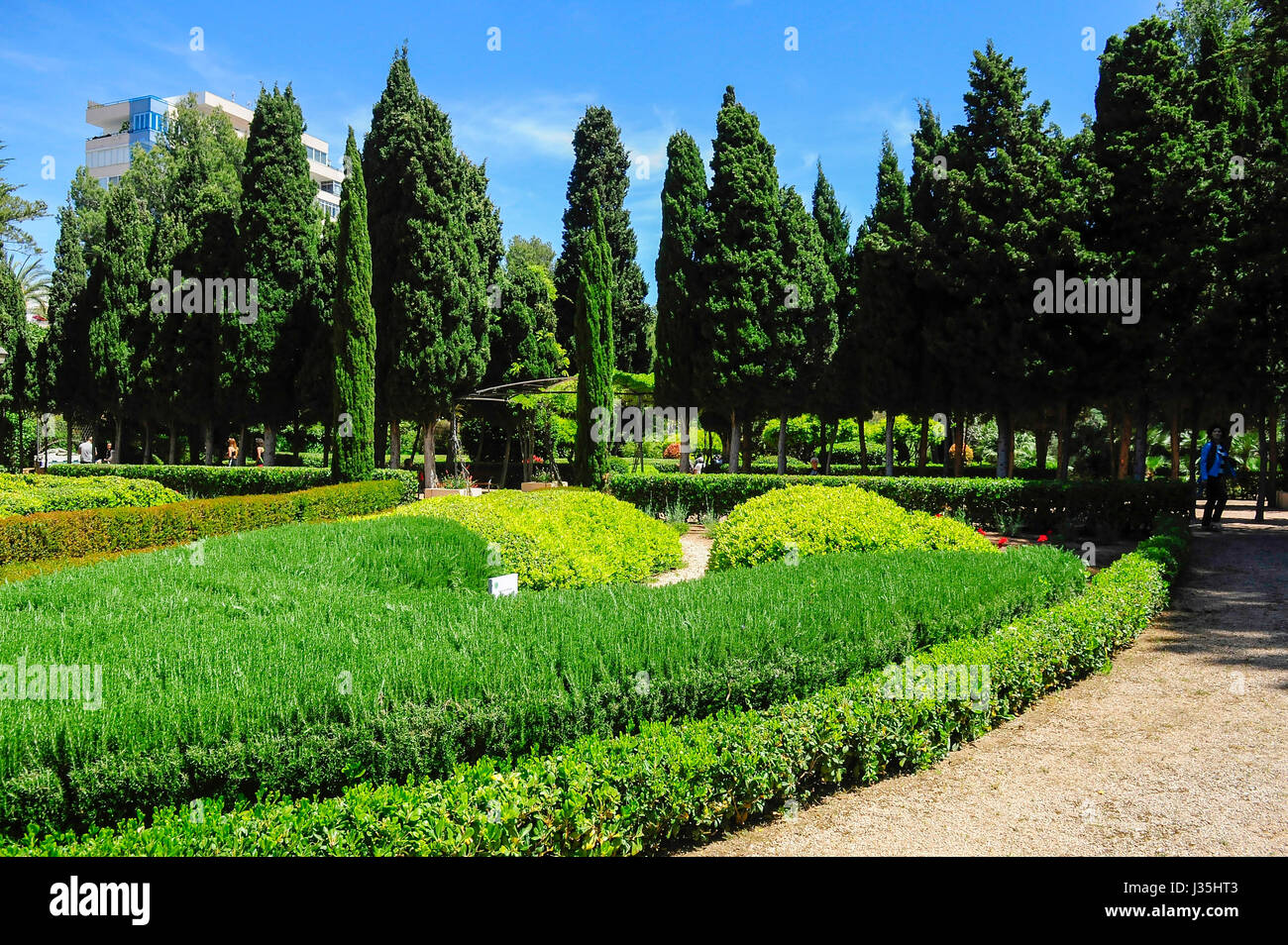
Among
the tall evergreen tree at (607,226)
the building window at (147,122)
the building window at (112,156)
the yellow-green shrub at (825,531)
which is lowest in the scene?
the yellow-green shrub at (825,531)

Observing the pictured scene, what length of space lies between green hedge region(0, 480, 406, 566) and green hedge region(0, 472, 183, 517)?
63 centimetres

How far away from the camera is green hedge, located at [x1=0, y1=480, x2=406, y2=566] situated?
8711 mm

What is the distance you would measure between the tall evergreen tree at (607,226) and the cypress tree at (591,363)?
1534 centimetres

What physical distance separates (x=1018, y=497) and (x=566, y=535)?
9.12 meters

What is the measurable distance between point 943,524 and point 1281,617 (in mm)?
3043

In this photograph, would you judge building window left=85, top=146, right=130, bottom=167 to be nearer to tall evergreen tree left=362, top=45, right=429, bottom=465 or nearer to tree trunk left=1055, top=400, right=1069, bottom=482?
tall evergreen tree left=362, top=45, right=429, bottom=465

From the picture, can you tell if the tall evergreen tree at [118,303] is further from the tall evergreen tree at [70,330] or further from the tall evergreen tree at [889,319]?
the tall evergreen tree at [889,319]

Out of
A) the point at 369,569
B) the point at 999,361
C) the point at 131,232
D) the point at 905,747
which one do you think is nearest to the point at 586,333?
the point at 999,361

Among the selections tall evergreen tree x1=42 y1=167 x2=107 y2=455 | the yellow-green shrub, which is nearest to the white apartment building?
tall evergreen tree x1=42 y1=167 x2=107 y2=455

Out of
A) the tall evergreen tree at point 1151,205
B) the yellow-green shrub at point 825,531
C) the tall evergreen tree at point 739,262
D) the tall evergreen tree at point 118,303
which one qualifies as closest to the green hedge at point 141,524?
the yellow-green shrub at point 825,531

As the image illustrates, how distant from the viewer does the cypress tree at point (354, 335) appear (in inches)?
706

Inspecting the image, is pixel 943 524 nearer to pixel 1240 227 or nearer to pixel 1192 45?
pixel 1240 227

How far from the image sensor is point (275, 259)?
24.1 m

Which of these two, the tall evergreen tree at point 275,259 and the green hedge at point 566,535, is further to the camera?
the tall evergreen tree at point 275,259
